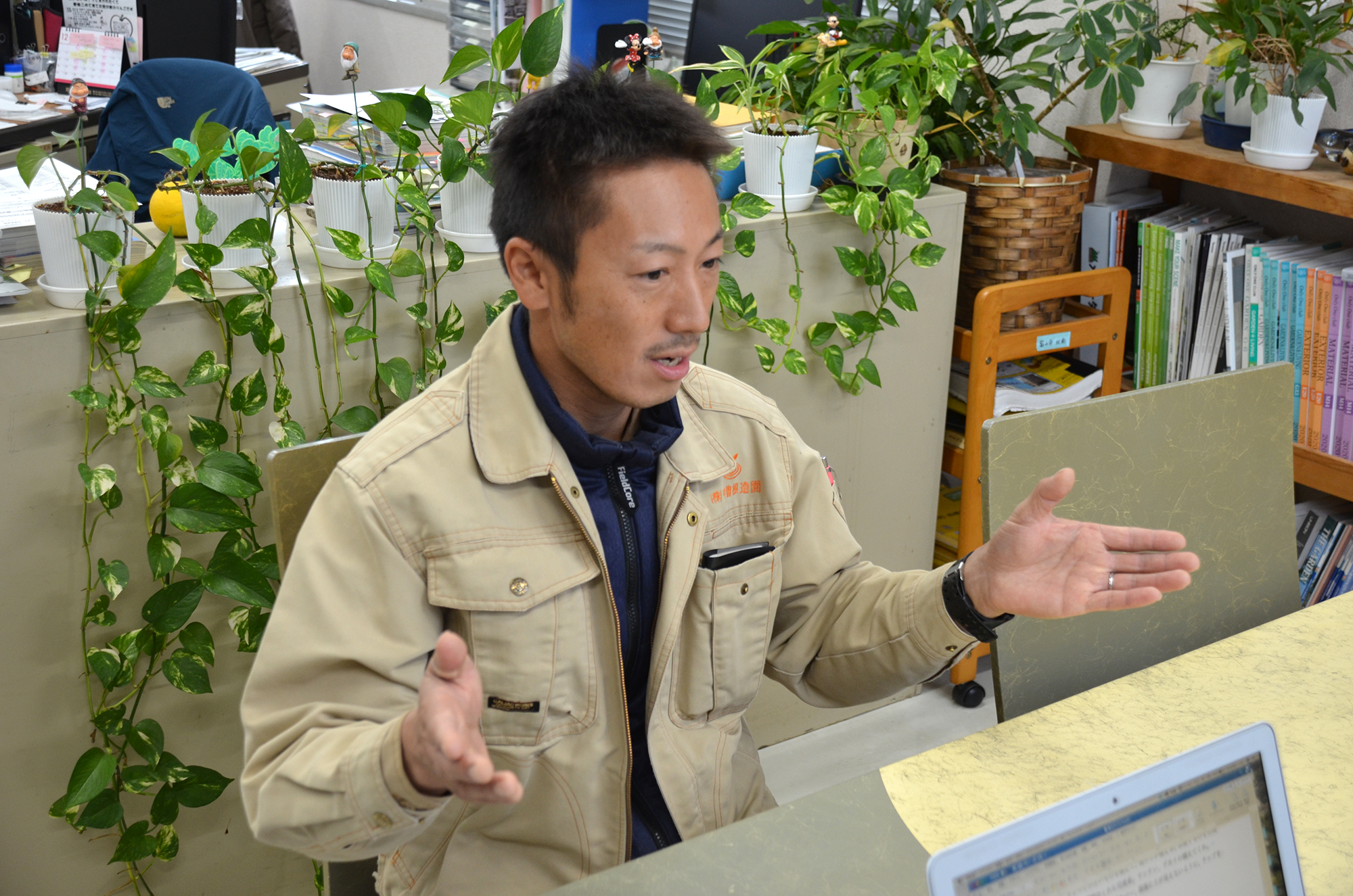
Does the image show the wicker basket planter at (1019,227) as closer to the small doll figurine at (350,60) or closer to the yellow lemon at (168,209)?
the small doll figurine at (350,60)

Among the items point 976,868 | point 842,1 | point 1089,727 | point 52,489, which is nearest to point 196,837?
point 52,489

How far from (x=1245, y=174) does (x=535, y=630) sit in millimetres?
1638

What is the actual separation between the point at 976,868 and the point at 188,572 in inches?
48.9

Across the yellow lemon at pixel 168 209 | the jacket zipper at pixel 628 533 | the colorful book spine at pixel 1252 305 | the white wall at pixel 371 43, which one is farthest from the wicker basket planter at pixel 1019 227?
the white wall at pixel 371 43

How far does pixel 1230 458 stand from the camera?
54.6 inches

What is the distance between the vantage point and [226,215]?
4.96 ft

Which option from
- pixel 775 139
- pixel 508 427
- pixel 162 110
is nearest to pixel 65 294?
pixel 508 427

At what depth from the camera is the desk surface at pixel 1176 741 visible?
38.1 inches

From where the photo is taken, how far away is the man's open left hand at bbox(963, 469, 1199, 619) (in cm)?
106

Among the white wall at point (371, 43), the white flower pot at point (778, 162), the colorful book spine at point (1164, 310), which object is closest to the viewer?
the white flower pot at point (778, 162)

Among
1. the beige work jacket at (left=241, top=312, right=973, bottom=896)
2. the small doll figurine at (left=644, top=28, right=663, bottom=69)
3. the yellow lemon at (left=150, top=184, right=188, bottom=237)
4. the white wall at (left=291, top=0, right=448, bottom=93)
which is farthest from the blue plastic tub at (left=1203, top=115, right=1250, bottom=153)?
the white wall at (left=291, top=0, right=448, bottom=93)

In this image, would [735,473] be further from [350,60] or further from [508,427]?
[350,60]

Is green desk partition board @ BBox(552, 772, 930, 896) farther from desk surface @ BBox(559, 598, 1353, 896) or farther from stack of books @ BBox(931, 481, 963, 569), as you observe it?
stack of books @ BBox(931, 481, 963, 569)

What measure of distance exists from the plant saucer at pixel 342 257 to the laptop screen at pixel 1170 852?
1264 millimetres
